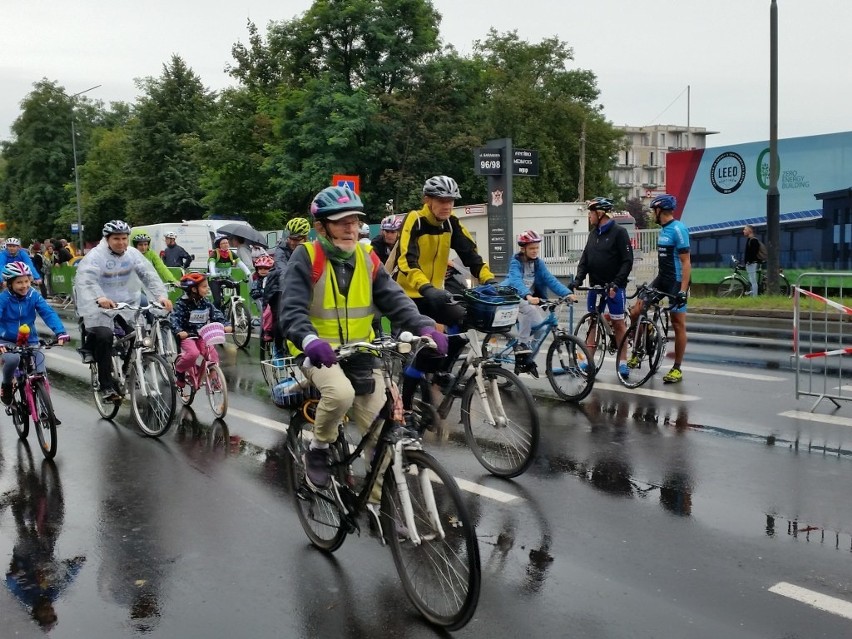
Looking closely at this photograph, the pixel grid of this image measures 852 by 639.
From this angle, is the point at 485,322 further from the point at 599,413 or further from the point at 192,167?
the point at 192,167

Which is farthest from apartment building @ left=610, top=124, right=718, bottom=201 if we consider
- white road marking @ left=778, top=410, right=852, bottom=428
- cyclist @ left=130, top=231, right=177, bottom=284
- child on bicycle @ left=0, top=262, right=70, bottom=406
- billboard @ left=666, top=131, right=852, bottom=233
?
child on bicycle @ left=0, top=262, right=70, bottom=406

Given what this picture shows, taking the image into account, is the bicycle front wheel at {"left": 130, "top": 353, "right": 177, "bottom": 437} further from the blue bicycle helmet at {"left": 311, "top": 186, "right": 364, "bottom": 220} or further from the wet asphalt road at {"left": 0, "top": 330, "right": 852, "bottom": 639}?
the blue bicycle helmet at {"left": 311, "top": 186, "right": 364, "bottom": 220}

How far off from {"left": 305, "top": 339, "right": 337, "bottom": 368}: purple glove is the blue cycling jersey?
631 centimetres

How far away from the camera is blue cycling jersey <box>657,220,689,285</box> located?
9.67 meters

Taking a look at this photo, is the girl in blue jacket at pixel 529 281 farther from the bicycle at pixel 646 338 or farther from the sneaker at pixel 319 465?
the sneaker at pixel 319 465

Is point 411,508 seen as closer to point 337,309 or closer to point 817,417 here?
point 337,309

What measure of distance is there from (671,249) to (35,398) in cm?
648

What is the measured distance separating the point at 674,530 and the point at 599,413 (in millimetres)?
3286

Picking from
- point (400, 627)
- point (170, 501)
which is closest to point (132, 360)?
point (170, 501)

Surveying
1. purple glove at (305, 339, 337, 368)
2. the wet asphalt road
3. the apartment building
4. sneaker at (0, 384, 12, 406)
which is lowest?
the wet asphalt road

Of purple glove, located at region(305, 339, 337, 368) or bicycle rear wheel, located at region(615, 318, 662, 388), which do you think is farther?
bicycle rear wheel, located at region(615, 318, 662, 388)

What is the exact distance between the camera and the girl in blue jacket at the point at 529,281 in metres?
9.12

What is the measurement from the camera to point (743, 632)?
13.1 feet

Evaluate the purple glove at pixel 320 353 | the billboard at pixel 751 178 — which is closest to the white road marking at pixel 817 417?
the purple glove at pixel 320 353
